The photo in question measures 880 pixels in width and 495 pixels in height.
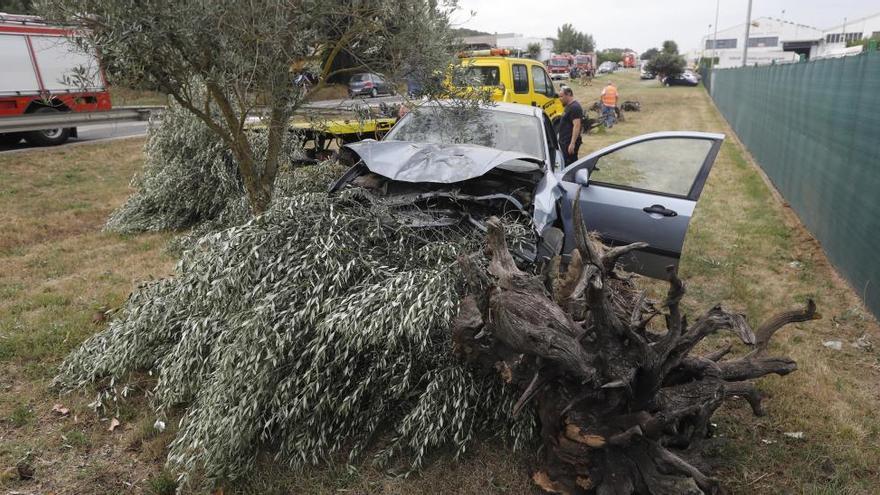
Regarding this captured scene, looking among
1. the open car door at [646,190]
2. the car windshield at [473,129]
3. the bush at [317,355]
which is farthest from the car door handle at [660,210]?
the bush at [317,355]

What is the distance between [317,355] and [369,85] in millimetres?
3983

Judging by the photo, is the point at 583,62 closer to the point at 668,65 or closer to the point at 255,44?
the point at 668,65

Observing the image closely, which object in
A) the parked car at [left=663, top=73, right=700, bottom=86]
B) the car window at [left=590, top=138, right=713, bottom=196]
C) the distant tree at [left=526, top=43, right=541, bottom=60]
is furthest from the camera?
the distant tree at [left=526, top=43, right=541, bottom=60]

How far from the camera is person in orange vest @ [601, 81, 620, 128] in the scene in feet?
58.8

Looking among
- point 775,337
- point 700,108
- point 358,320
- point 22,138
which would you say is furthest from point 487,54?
point 700,108

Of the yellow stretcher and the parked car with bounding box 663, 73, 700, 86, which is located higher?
the yellow stretcher

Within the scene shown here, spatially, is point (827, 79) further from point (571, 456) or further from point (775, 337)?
point (571, 456)

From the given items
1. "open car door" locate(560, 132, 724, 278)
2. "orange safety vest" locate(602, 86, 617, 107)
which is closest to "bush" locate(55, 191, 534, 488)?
"open car door" locate(560, 132, 724, 278)

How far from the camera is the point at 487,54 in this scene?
40.0 feet

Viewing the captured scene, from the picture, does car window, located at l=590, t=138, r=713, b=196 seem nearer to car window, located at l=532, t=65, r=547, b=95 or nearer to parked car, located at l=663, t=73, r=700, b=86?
car window, located at l=532, t=65, r=547, b=95

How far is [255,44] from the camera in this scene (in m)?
3.98

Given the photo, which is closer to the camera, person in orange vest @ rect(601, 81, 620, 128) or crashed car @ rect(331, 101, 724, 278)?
crashed car @ rect(331, 101, 724, 278)

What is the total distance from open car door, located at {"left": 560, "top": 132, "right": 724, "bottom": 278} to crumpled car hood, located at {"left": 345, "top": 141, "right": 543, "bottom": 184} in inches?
24.7

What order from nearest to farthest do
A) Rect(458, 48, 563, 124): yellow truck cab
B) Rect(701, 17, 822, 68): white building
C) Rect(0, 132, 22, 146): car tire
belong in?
Rect(458, 48, 563, 124): yellow truck cab, Rect(0, 132, 22, 146): car tire, Rect(701, 17, 822, 68): white building
